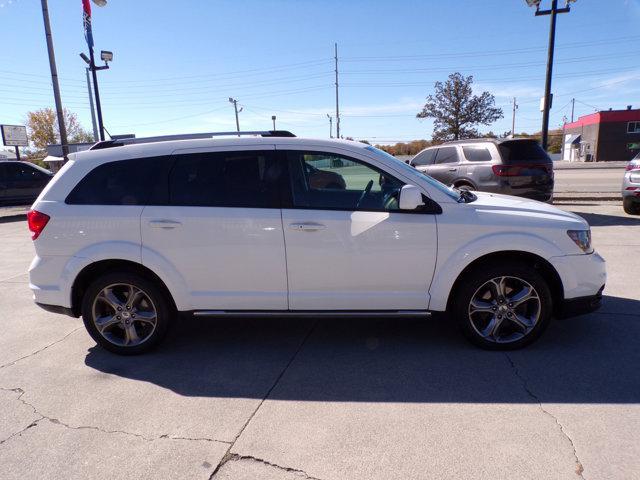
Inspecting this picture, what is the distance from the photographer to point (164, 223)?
3754 millimetres

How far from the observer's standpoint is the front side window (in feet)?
12.3

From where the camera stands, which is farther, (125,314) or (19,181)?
(19,181)

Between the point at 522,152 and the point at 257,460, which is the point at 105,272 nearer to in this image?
the point at 257,460

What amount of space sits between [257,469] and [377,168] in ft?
8.13

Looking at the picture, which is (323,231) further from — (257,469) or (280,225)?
(257,469)

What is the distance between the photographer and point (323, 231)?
12.0ft

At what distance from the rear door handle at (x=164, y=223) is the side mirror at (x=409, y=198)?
1.89m

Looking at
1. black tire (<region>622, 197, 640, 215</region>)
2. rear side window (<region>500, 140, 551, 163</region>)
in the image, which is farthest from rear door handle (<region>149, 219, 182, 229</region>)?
black tire (<region>622, 197, 640, 215</region>)

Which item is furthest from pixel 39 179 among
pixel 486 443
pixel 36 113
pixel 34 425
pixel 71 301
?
pixel 36 113

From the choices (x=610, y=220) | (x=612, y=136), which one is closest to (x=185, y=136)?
(x=610, y=220)

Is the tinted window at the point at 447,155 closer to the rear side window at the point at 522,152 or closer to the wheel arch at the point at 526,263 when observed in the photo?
the rear side window at the point at 522,152

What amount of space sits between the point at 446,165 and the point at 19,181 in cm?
1527

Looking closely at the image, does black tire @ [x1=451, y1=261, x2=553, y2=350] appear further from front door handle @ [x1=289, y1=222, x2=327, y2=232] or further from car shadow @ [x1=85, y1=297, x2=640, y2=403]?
front door handle @ [x1=289, y1=222, x2=327, y2=232]

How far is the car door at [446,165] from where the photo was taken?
10.1 meters
